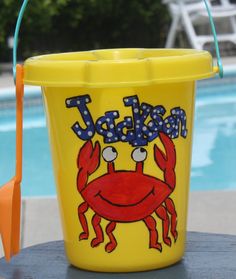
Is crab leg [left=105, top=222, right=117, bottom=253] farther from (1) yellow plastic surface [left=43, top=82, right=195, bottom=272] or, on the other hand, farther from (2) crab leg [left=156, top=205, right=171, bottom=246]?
(2) crab leg [left=156, top=205, right=171, bottom=246]

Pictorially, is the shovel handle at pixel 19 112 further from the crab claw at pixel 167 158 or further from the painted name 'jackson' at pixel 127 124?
the crab claw at pixel 167 158

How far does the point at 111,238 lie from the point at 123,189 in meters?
0.15

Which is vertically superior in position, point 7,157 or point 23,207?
point 23,207

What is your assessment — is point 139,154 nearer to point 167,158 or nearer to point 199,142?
point 167,158

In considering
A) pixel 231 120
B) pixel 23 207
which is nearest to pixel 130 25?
pixel 231 120

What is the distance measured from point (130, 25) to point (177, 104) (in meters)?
10.6

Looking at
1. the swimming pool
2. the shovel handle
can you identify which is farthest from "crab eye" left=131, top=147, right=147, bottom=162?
the swimming pool

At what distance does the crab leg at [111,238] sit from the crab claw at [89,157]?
163 millimetres

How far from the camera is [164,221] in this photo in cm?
203

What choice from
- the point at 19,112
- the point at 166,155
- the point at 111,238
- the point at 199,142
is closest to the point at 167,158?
the point at 166,155

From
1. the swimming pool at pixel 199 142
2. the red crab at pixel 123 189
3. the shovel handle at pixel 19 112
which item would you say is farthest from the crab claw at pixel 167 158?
the swimming pool at pixel 199 142

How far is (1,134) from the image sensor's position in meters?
7.16

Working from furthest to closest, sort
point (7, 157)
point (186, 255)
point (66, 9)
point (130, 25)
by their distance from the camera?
point (130, 25) < point (66, 9) < point (7, 157) < point (186, 255)

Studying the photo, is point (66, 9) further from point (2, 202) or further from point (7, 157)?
point (2, 202)
